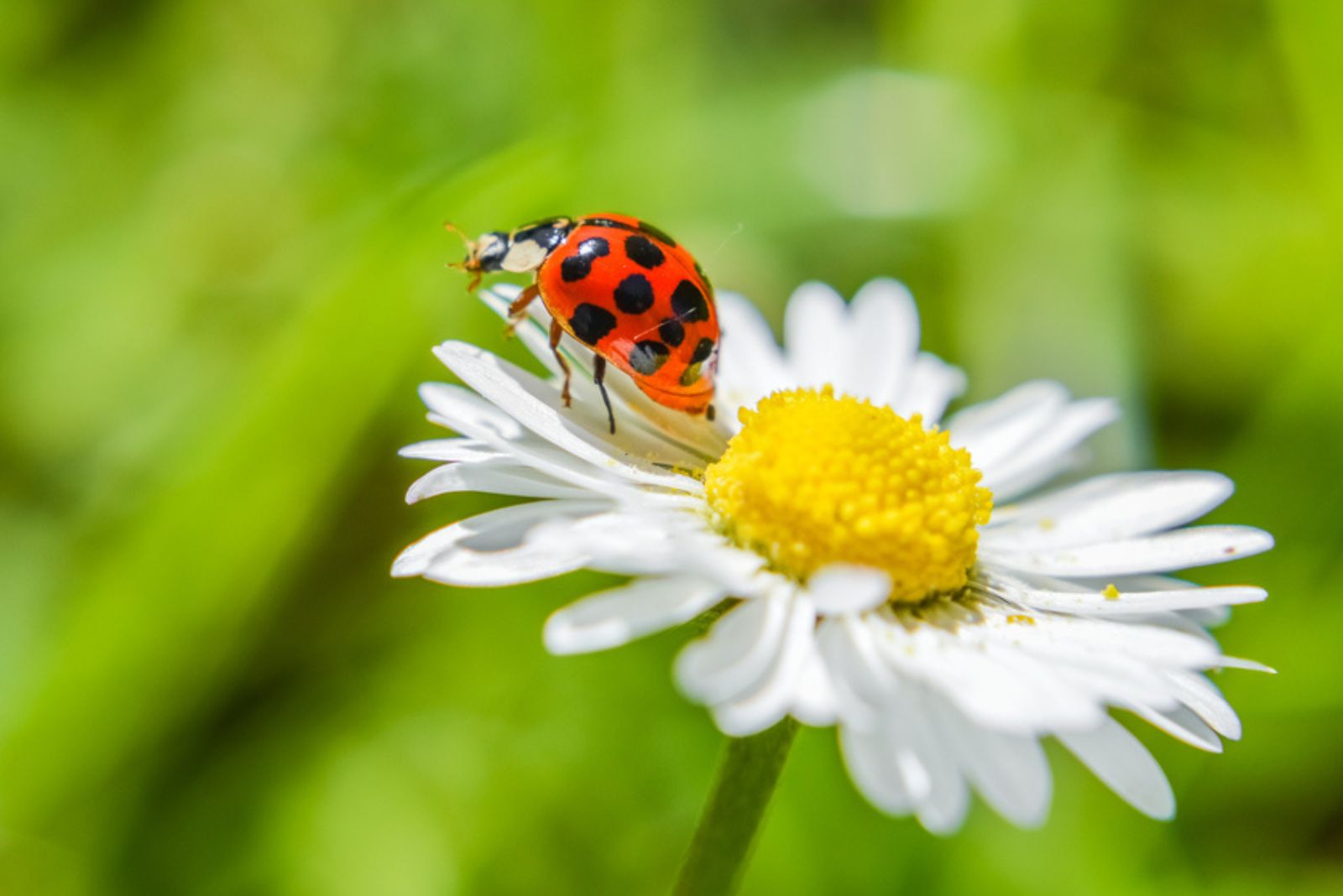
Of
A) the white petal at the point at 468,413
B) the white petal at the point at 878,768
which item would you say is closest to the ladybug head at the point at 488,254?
the white petal at the point at 468,413

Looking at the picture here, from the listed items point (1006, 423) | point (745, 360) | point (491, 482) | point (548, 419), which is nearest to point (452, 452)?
point (491, 482)

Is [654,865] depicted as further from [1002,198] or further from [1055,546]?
[1002,198]

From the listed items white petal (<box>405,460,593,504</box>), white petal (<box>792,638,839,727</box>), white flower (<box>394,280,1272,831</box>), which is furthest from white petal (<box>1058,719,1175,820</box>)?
white petal (<box>405,460,593,504</box>)

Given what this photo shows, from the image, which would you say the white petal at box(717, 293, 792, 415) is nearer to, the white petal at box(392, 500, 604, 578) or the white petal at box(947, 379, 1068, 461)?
the white petal at box(947, 379, 1068, 461)

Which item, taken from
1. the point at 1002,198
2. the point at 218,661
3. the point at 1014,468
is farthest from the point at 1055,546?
the point at 1002,198

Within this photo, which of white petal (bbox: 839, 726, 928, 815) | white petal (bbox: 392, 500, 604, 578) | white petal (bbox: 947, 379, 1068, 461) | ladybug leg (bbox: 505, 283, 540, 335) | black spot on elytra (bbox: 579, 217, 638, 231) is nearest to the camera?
white petal (bbox: 839, 726, 928, 815)

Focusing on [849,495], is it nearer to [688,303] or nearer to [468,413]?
[688,303]
